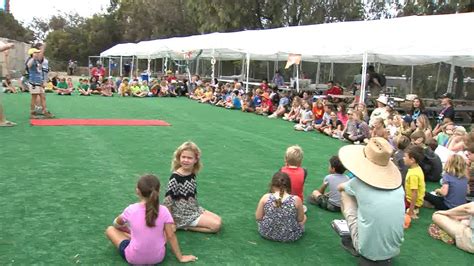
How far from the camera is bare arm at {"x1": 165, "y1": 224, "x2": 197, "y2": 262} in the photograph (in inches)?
142

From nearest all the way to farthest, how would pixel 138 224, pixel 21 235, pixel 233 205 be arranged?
1. pixel 138 224
2. pixel 21 235
3. pixel 233 205

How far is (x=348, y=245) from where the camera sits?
4.20 metres

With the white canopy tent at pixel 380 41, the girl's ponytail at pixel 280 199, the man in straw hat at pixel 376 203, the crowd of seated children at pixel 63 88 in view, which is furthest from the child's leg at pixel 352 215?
the crowd of seated children at pixel 63 88

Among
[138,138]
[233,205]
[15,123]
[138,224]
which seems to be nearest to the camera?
[138,224]

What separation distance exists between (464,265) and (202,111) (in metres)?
12.1

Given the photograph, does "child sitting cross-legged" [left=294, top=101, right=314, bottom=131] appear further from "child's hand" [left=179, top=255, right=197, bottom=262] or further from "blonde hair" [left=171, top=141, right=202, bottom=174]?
"child's hand" [left=179, top=255, right=197, bottom=262]

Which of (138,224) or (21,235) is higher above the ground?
(138,224)

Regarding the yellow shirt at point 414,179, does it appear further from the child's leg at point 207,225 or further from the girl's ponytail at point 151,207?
the girl's ponytail at point 151,207

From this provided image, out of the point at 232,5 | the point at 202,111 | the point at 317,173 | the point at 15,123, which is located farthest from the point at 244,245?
the point at 232,5

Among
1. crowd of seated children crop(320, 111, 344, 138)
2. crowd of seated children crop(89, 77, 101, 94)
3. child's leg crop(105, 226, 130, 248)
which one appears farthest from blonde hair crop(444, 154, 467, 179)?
crowd of seated children crop(89, 77, 101, 94)

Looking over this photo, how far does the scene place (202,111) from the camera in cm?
1557

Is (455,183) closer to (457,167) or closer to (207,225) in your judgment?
(457,167)

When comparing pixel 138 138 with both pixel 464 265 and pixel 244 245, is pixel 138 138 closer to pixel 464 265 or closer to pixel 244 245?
pixel 244 245

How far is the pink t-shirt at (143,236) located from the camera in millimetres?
3514
